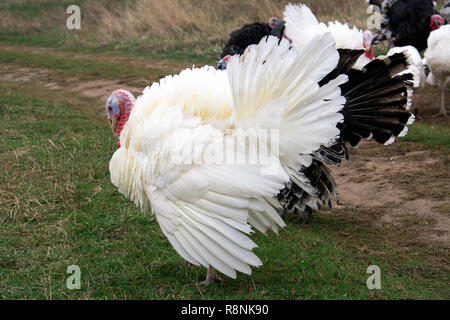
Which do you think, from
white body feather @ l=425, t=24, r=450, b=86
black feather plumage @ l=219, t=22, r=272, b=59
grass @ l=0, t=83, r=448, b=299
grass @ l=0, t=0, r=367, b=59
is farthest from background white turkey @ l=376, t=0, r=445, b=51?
grass @ l=0, t=83, r=448, b=299

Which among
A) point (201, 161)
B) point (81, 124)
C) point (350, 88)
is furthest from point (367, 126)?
point (81, 124)

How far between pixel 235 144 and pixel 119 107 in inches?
54.4

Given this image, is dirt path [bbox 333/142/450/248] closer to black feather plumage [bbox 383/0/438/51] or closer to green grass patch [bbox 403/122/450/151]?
green grass patch [bbox 403/122/450/151]

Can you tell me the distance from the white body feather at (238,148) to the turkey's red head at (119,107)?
2.30ft

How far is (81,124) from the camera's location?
873cm

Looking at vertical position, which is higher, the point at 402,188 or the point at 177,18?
the point at 177,18

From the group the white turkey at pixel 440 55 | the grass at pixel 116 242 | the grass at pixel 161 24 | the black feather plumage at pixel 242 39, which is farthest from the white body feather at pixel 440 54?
the grass at pixel 161 24

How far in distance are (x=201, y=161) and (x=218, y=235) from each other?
50cm

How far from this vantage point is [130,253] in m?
4.61

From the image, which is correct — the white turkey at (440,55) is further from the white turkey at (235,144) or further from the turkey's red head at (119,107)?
the turkey's red head at (119,107)

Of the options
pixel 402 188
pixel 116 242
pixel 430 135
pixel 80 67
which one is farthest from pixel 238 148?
pixel 80 67

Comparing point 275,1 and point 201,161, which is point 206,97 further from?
point 275,1

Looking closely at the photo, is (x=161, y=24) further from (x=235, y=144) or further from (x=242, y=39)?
(x=235, y=144)

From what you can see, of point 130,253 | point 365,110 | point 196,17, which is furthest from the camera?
point 196,17
